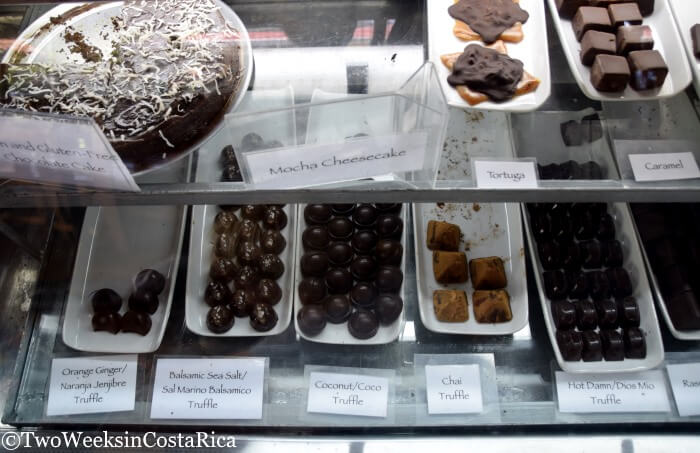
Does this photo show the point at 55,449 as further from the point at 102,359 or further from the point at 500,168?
the point at 500,168

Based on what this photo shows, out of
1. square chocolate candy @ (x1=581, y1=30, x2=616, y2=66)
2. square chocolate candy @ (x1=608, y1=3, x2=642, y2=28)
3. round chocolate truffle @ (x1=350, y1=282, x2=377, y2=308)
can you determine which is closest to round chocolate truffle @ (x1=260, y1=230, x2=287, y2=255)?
round chocolate truffle @ (x1=350, y1=282, x2=377, y2=308)

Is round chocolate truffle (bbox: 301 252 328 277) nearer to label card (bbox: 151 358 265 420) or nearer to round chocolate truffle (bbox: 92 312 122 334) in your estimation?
label card (bbox: 151 358 265 420)

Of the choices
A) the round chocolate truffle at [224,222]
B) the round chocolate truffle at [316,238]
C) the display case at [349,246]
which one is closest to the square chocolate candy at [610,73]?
the display case at [349,246]

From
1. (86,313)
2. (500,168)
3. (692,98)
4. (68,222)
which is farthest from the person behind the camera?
(68,222)

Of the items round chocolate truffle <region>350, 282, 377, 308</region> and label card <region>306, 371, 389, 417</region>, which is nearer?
label card <region>306, 371, 389, 417</region>

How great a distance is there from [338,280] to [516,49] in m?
0.75

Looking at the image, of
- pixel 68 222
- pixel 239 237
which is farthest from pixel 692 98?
pixel 68 222

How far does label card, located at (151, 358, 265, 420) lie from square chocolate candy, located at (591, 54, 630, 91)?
3.45ft

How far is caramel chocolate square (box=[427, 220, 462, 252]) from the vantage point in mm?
1581

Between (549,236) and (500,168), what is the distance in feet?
1.59

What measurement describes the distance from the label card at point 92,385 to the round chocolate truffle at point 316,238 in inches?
21.1

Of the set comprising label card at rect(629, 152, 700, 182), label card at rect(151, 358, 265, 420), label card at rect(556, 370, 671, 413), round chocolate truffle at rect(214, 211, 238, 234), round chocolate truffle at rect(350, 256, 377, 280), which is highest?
label card at rect(629, 152, 700, 182)

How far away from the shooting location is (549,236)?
1.61 metres

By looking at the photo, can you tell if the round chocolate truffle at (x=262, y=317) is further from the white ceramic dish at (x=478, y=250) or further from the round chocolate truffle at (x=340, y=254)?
the white ceramic dish at (x=478, y=250)
